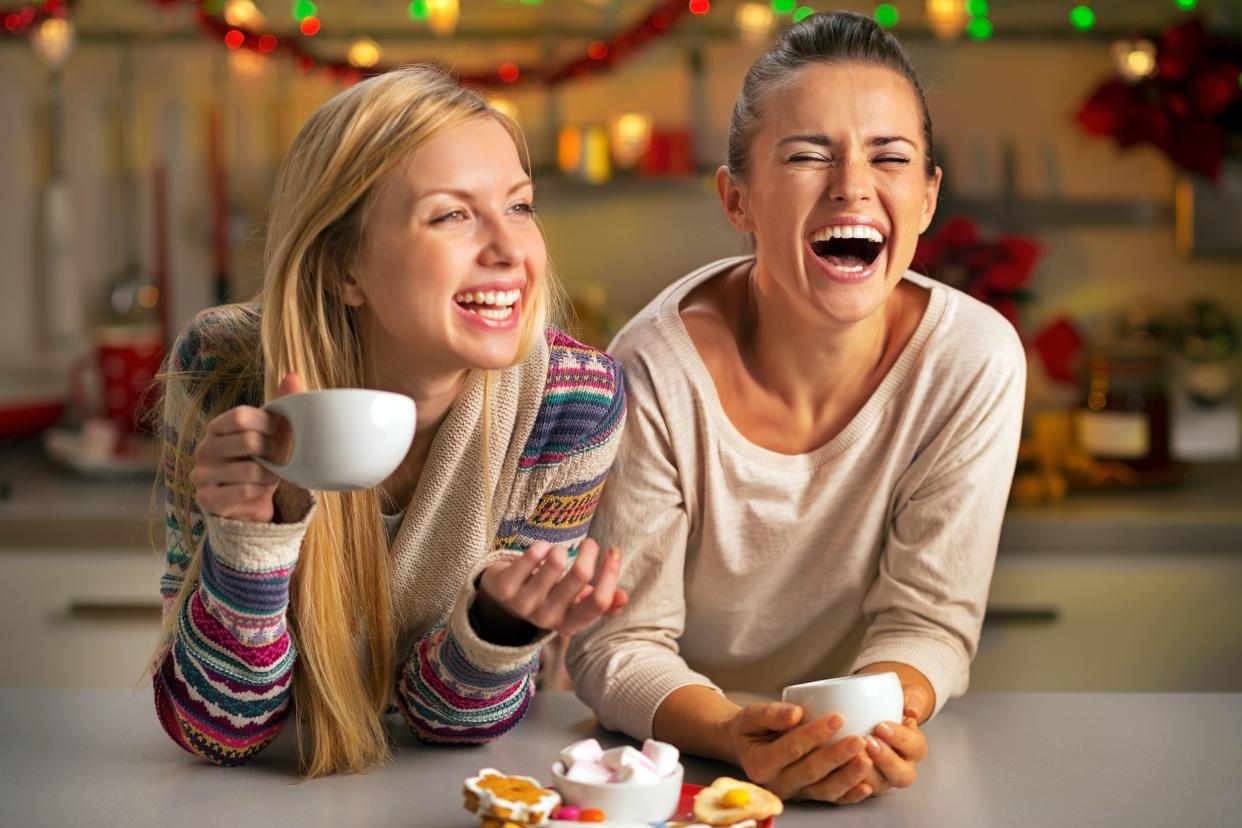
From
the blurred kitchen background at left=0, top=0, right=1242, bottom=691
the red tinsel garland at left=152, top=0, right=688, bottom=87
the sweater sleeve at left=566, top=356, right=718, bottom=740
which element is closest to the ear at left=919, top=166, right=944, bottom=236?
the sweater sleeve at left=566, top=356, right=718, bottom=740

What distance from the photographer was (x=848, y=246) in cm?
142

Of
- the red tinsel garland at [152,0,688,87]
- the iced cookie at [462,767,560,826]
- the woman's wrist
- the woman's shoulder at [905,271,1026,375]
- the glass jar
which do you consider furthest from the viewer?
the red tinsel garland at [152,0,688,87]

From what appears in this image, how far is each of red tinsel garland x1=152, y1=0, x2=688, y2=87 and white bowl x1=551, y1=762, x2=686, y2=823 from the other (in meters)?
1.78

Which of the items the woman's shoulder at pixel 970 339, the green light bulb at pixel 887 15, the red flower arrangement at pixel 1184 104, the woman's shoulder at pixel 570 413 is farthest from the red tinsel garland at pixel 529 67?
the woman's shoulder at pixel 570 413

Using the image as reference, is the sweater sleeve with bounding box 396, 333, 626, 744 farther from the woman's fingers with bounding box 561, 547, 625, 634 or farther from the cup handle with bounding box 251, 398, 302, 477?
the cup handle with bounding box 251, 398, 302, 477

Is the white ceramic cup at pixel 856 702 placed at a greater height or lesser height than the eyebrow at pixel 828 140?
lesser

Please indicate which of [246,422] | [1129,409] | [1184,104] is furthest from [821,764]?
[1184,104]

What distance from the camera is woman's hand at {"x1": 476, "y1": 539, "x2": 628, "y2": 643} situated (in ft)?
3.43

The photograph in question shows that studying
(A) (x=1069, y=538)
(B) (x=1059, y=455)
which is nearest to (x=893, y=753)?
(A) (x=1069, y=538)

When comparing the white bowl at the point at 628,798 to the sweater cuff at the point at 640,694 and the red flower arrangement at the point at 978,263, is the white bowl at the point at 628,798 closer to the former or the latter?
the sweater cuff at the point at 640,694

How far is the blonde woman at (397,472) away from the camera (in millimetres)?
1094

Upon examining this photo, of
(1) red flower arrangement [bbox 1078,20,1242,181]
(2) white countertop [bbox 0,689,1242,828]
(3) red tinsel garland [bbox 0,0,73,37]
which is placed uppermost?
(3) red tinsel garland [bbox 0,0,73,37]

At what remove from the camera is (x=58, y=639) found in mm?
2322

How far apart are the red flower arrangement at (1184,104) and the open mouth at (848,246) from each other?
1498 mm
